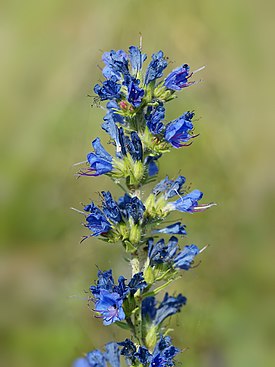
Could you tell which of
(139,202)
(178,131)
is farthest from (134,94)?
(139,202)

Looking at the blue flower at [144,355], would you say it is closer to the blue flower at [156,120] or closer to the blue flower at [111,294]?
the blue flower at [111,294]

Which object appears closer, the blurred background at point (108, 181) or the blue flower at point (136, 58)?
the blue flower at point (136, 58)

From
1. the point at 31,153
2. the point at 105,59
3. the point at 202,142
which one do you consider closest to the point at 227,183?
the point at 202,142

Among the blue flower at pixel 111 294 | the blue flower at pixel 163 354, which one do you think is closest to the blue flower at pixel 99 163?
the blue flower at pixel 111 294

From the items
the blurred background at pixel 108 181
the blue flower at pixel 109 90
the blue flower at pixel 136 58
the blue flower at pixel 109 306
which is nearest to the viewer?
the blue flower at pixel 109 306

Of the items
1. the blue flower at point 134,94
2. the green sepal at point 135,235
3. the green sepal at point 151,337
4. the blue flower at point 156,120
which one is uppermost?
the blue flower at point 134,94

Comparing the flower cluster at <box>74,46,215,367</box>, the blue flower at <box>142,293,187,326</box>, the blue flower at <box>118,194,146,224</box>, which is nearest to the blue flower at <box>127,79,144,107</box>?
the flower cluster at <box>74,46,215,367</box>

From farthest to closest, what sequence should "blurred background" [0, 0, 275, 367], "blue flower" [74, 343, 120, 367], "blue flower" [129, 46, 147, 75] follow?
"blurred background" [0, 0, 275, 367] → "blue flower" [74, 343, 120, 367] → "blue flower" [129, 46, 147, 75]

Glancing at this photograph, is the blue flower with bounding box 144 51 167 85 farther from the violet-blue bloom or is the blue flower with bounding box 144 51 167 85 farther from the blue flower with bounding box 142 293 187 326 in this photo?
the blue flower with bounding box 142 293 187 326
